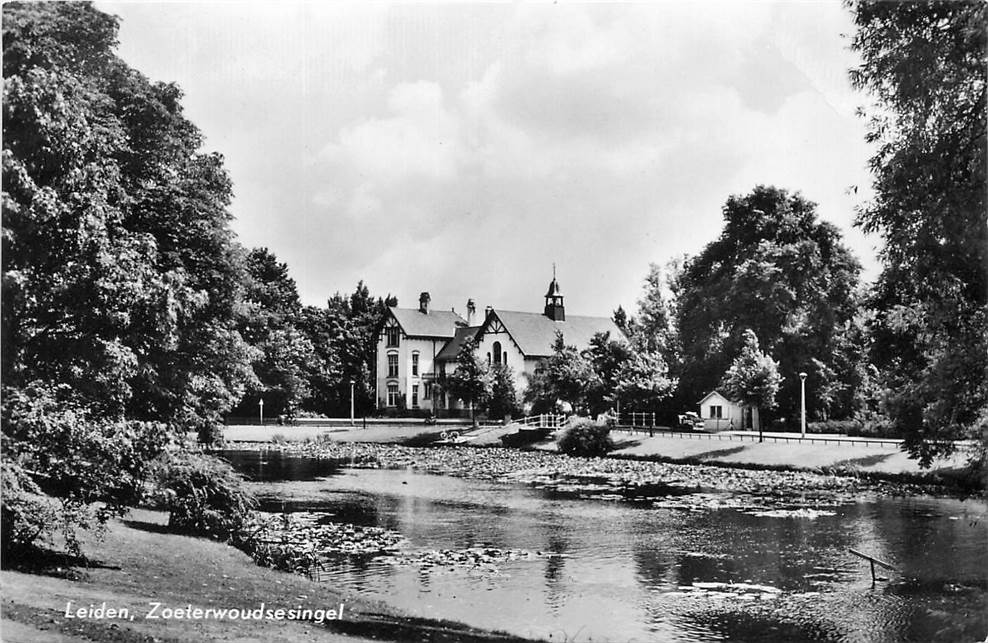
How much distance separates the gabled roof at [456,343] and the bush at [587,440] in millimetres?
26753

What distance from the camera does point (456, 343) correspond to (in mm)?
72188

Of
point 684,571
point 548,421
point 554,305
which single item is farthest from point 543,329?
point 684,571

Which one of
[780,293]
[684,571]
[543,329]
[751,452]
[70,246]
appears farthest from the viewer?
[543,329]

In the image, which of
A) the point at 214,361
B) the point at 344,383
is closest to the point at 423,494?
the point at 214,361

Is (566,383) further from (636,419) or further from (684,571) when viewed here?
(684,571)

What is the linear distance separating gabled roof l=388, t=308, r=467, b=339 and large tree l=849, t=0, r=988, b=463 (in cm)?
5539

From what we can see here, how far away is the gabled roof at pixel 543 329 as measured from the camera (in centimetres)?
6831

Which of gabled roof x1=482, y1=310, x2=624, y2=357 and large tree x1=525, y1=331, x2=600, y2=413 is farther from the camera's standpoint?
gabled roof x1=482, y1=310, x2=624, y2=357

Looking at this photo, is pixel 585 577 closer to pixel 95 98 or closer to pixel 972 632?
pixel 972 632

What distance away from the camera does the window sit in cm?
6900

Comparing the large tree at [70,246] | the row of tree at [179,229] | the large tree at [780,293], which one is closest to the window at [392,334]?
the large tree at [780,293]

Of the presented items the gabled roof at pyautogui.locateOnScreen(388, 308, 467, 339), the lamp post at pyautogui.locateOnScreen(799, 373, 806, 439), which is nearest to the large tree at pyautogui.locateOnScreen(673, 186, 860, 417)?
the lamp post at pyautogui.locateOnScreen(799, 373, 806, 439)

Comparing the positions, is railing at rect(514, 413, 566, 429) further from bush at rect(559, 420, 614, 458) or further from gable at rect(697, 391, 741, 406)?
gable at rect(697, 391, 741, 406)

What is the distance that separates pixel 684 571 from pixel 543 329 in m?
54.3
